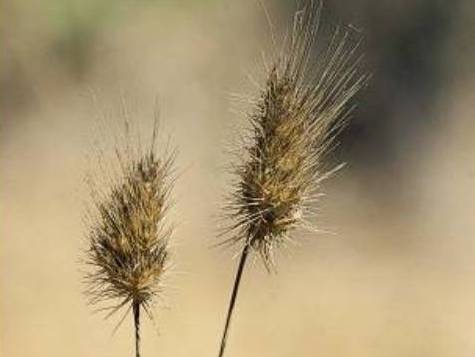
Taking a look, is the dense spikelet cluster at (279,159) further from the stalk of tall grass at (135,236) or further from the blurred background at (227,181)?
the blurred background at (227,181)

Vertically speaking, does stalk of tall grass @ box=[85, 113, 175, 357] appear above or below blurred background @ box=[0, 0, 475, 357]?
below

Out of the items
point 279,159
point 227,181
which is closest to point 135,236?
point 279,159

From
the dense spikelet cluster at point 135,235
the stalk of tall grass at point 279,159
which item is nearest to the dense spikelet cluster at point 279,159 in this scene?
the stalk of tall grass at point 279,159

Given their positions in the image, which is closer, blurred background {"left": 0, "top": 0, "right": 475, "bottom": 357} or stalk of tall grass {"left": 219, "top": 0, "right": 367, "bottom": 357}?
stalk of tall grass {"left": 219, "top": 0, "right": 367, "bottom": 357}

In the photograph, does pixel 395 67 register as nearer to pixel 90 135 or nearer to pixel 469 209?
pixel 469 209

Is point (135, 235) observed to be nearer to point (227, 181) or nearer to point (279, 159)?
point (279, 159)

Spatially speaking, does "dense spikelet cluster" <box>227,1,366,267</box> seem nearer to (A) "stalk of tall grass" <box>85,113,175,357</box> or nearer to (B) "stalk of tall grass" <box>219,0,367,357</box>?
(B) "stalk of tall grass" <box>219,0,367,357</box>

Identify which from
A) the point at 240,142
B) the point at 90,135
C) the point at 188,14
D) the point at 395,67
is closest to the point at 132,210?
the point at 240,142

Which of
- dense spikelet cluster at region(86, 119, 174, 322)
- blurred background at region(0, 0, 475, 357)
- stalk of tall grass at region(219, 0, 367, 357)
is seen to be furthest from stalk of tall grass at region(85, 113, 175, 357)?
blurred background at region(0, 0, 475, 357)

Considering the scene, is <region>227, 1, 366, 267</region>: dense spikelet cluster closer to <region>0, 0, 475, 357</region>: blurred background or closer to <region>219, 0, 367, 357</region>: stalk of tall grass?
<region>219, 0, 367, 357</region>: stalk of tall grass
